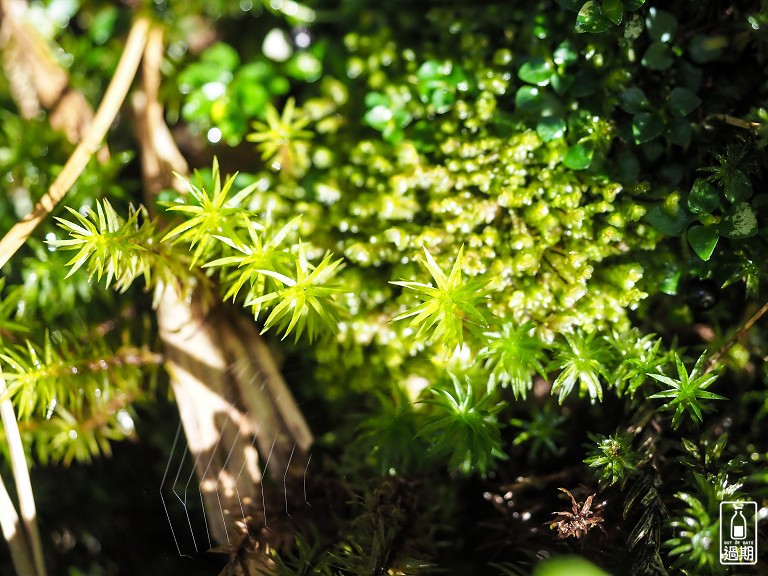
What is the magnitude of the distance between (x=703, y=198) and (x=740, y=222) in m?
0.11

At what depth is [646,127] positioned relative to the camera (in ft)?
5.26

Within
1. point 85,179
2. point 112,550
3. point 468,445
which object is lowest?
point 112,550

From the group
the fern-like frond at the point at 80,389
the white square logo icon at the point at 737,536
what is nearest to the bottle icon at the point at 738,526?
the white square logo icon at the point at 737,536

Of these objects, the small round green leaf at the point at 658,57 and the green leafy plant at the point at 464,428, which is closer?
the green leafy plant at the point at 464,428

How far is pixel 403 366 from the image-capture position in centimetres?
184

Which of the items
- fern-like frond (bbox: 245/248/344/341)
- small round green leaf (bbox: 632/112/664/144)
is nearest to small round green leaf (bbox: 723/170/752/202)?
small round green leaf (bbox: 632/112/664/144)

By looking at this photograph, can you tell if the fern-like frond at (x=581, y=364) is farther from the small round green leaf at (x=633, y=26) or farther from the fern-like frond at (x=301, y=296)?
the small round green leaf at (x=633, y=26)

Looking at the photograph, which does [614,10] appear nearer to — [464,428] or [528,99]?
[528,99]

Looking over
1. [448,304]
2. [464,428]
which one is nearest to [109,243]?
[448,304]

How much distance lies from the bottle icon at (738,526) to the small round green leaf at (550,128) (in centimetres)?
105

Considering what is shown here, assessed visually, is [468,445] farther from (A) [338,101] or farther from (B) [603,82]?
(A) [338,101]

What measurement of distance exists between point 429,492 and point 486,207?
0.88 m

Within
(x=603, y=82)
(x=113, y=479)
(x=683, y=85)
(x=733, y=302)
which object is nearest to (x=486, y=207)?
(x=603, y=82)

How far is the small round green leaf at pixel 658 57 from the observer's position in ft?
5.38
